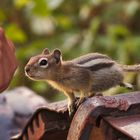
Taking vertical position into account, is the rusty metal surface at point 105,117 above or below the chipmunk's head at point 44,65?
above

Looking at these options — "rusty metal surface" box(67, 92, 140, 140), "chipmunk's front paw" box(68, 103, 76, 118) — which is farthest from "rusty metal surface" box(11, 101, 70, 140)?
"rusty metal surface" box(67, 92, 140, 140)

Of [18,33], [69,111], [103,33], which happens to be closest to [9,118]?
[69,111]

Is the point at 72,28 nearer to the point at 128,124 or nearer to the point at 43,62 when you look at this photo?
the point at 43,62

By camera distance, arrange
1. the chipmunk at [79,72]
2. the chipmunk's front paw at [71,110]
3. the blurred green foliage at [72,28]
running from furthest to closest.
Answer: the blurred green foliage at [72,28]
the chipmunk at [79,72]
the chipmunk's front paw at [71,110]

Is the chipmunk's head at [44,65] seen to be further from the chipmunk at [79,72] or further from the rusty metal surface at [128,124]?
the rusty metal surface at [128,124]

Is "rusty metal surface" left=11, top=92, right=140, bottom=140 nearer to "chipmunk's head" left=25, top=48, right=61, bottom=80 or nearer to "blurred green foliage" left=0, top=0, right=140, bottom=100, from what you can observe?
"chipmunk's head" left=25, top=48, right=61, bottom=80

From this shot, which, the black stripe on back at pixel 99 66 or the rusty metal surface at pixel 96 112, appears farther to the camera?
the black stripe on back at pixel 99 66

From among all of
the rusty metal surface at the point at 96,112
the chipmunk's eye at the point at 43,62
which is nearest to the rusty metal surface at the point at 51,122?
the rusty metal surface at the point at 96,112
